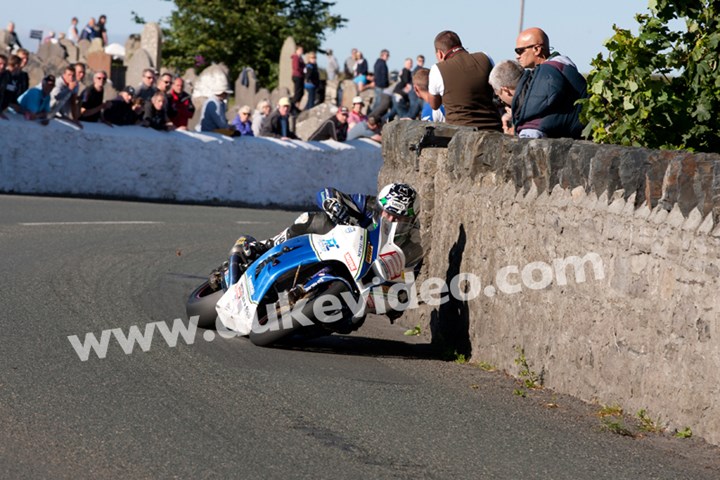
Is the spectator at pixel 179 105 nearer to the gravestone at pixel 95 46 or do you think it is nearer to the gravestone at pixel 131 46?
the gravestone at pixel 95 46

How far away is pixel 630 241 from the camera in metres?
7.40

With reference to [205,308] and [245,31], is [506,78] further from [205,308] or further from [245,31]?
[245,31]

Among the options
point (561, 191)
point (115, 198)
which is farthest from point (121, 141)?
point (561, 191)

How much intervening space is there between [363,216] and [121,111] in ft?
40.2

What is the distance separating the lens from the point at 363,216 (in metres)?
9.50

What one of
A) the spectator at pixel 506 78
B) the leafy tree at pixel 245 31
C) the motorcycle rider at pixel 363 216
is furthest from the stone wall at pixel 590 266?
the leafy tree at pixel 245 31

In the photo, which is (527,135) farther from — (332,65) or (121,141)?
(332,65)

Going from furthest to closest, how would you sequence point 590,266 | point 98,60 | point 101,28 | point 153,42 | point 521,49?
Result: 1. point 101,28
2. point 98,60
3. point 153,42
4. point 521,49
5. point 590,266

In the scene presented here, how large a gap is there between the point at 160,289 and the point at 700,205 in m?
6.21

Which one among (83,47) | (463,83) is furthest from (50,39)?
(463,83)

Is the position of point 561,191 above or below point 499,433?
above

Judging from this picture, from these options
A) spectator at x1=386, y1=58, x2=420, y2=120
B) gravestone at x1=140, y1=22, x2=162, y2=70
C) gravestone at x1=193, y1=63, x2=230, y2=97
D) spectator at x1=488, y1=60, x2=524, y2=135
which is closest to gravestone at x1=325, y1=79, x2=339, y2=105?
gravestone at x1=193, y1=63, x2=230, y2=97

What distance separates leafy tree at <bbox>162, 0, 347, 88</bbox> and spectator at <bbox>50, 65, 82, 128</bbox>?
34183 millimetres

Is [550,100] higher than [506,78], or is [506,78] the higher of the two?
[506,78]
